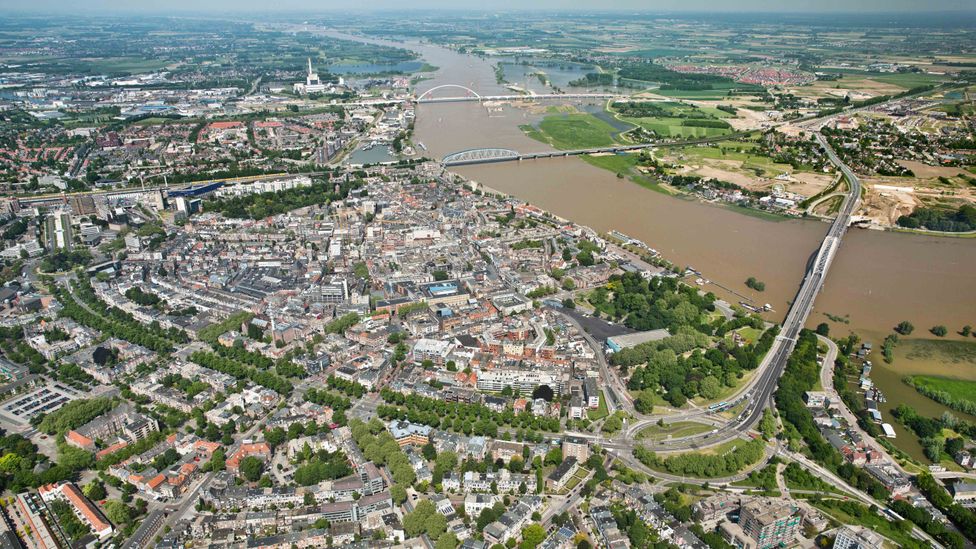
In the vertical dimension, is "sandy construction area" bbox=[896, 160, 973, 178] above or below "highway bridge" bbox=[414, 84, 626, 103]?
below

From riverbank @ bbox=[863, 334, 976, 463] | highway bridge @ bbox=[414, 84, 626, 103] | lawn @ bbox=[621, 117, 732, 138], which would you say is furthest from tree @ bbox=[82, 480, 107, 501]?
highway bridge @ bbox=[414, 84, 626, 103]

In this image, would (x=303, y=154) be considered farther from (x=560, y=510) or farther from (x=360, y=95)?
(x=560, y=510)

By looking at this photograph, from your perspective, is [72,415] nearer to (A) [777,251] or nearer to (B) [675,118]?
(A) [777,251]

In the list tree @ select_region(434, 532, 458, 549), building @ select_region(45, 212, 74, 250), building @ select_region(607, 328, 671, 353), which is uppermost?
building @ select_region(45, 212, 74, 250)

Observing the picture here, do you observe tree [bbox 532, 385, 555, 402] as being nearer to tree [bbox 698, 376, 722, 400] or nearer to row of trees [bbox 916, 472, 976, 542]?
tree [bbox 698, 376, 722, 400]

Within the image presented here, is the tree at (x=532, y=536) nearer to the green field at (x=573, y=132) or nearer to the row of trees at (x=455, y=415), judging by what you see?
the row of trees at (x=455, y=415)

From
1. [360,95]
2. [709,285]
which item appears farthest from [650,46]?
[709,285]
